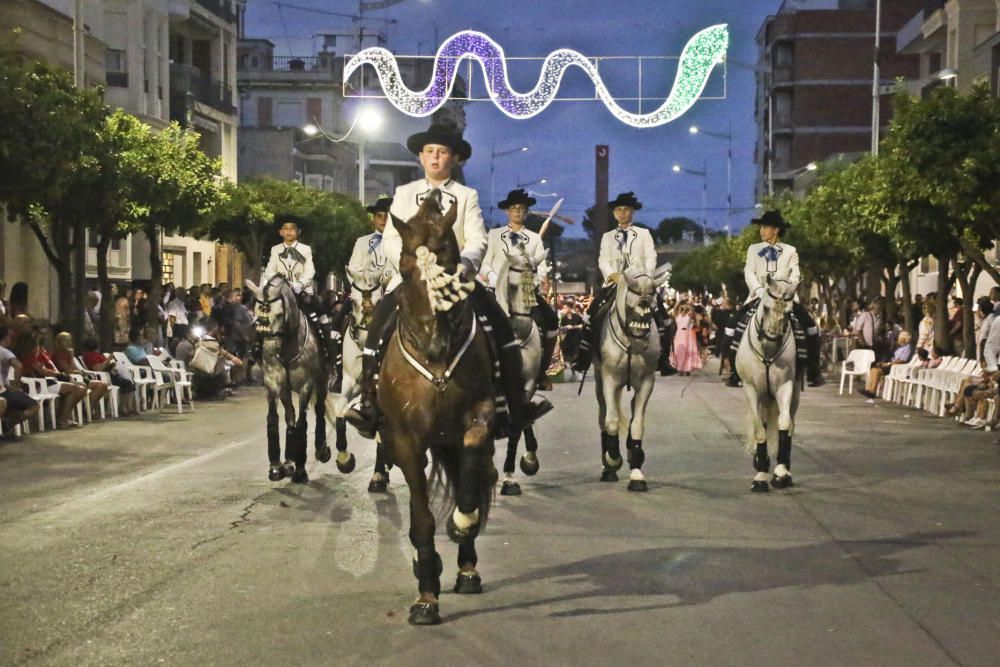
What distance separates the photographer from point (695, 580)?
378 inches

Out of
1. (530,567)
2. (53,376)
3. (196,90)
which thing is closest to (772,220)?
(530,567)

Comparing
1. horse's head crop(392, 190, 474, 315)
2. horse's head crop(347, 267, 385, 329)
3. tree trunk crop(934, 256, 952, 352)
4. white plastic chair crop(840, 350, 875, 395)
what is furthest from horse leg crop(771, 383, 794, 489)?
white plastic chair crop(840, 350, 875, 395)

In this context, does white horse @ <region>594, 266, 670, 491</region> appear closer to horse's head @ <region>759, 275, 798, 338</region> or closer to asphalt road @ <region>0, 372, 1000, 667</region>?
asphalt road @ <region>0, 372, 1000, 667</region>

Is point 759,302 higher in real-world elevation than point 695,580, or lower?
higher

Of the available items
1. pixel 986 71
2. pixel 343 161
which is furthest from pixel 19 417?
pixel 343 161

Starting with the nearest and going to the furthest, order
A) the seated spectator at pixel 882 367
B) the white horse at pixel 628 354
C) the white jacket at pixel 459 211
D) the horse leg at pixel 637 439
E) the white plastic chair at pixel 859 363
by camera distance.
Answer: the white jacket at pixel 459 211 < the horse leg at pixel 637 439 < the white horse at pixel 628 354 < the seated spectator at pixel 882 367 < the white plastic chair at pixel 859 363

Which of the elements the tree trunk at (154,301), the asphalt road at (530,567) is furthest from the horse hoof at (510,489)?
the tree trunk at (154,301)

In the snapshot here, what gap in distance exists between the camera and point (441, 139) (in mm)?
10070

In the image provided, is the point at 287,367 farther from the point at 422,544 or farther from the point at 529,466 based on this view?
the point at 422,544

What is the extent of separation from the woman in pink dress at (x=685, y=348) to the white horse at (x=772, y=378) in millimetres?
26404

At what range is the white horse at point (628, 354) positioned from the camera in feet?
48.9

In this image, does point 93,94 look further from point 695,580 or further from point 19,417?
point 695,580

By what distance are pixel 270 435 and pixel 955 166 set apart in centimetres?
1519

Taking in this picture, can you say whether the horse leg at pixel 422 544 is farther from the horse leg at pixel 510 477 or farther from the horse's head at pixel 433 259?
the horse leg at pixel 510 477
